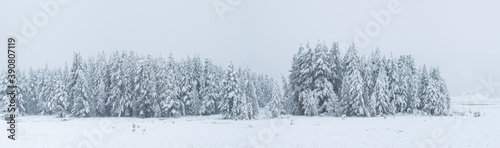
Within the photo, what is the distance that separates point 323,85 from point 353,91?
5.23 meters

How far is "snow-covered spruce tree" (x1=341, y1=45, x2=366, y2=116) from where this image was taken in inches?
2232

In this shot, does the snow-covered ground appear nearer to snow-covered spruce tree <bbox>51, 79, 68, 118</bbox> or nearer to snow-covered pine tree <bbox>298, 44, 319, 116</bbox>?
snow-covered pine tree <bbox>298, 44, 319, 116</bbox>

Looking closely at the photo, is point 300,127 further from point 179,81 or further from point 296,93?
point 179,81

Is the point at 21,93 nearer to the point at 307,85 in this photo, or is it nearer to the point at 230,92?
the point at 230,92

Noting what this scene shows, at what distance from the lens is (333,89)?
65000 mm

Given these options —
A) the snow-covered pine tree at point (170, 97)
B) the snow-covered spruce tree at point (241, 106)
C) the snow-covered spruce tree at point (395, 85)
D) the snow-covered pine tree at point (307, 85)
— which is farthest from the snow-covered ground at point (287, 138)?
the snow-covered pine tree at point (170, 97)

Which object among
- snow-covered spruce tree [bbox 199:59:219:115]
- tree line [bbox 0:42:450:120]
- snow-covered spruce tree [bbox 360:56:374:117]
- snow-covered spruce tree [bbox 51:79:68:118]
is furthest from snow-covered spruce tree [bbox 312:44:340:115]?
snow-covered spruce tree [bbox 51:79:68:118]

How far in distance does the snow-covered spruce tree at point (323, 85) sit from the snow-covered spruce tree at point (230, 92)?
1102 cm

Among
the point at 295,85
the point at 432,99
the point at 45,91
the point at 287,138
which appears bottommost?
the point at 287,138

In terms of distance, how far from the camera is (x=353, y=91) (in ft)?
186

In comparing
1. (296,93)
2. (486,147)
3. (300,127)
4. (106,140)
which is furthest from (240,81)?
(486,147)

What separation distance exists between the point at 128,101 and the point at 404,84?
138ft

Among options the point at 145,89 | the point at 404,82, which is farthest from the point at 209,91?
the point at 404,82

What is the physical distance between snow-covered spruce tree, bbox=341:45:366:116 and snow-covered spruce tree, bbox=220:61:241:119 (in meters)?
14.2
